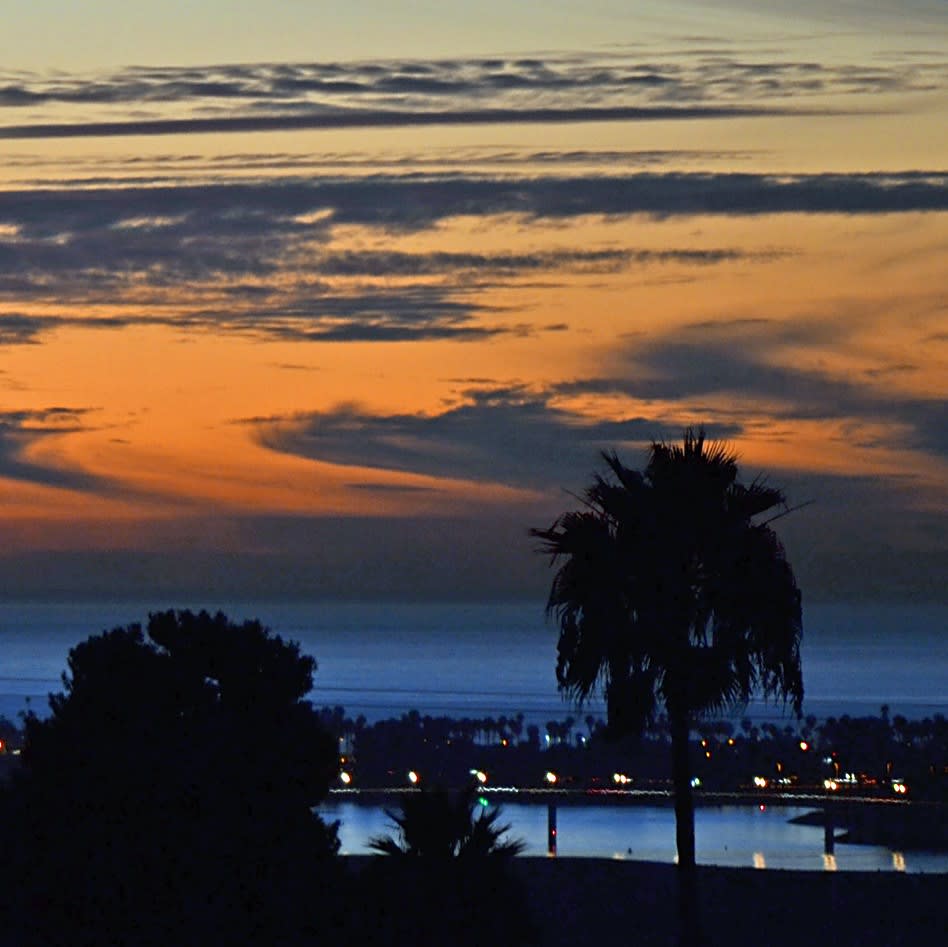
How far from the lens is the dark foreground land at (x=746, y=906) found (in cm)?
2303

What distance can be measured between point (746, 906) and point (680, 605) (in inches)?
238

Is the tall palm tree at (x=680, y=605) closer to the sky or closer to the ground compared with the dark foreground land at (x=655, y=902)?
closer to the sky

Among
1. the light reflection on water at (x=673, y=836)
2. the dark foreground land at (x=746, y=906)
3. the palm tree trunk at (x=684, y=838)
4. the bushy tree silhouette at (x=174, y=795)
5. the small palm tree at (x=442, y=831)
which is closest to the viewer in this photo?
the small palm tree at (x=442, y=831)

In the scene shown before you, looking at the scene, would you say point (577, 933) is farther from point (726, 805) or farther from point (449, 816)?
point (726, 805)

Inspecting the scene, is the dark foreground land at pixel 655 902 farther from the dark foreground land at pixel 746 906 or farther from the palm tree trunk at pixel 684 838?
the palm tree trunk at pixel 684 838

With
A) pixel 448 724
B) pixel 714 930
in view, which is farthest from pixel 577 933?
pixel 448 724

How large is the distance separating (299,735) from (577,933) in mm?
4700

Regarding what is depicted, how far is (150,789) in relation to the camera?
20.4 m

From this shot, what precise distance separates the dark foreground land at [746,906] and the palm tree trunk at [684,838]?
5.89 ft

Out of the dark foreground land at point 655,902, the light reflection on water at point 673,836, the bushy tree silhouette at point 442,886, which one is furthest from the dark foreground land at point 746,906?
the bushy tree silhouette at point 442,886

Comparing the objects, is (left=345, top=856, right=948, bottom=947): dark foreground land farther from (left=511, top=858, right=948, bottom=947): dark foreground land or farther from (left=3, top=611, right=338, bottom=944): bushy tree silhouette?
(left=3, top=611, right=338, bottom=944): bushy tree silhouette

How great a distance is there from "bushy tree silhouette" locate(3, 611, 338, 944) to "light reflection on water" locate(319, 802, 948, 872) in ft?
22.8

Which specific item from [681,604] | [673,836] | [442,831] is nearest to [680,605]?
[681,604]

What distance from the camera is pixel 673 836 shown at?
37406 millimetres
